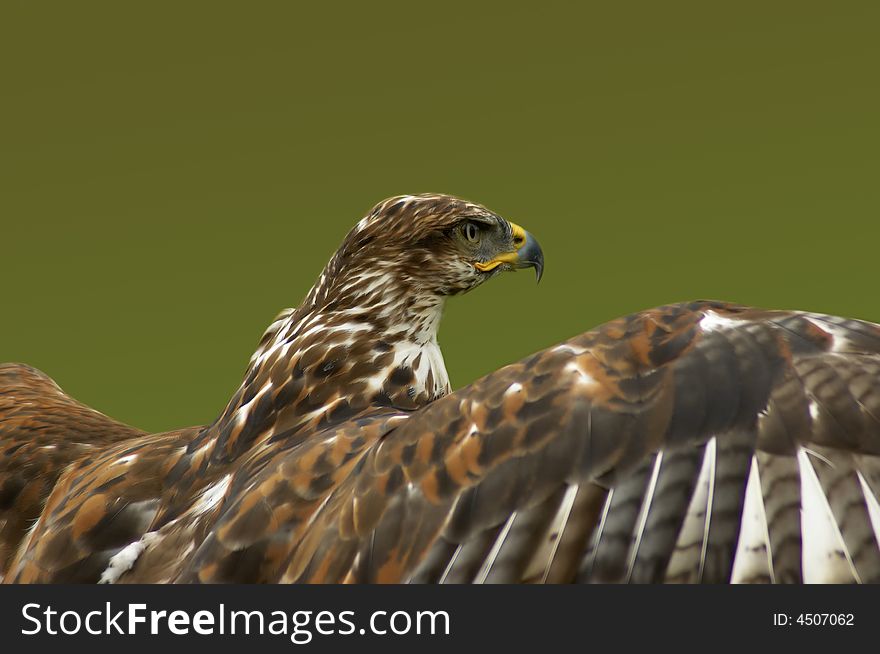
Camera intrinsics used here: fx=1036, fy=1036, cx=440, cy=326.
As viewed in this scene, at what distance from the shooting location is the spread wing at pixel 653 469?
2.16 meters

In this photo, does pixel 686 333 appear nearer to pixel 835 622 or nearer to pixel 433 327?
pixel 835 622

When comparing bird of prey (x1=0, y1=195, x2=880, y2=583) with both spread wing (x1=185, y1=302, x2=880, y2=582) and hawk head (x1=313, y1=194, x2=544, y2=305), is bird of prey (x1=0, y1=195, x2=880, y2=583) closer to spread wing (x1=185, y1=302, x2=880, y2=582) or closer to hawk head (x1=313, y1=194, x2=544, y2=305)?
spread wing (x1=185, y1=302, x2=880, y2=582)

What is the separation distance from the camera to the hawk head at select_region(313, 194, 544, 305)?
3.51 metres

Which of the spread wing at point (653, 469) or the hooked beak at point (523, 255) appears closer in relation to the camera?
the spread wing at point (653, 469)

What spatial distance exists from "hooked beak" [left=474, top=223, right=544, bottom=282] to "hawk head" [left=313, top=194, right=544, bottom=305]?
13 mm

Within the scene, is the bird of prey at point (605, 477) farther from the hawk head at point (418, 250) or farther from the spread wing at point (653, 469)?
the hawk head at point (418, 250)

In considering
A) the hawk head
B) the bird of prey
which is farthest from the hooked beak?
the bird of prey

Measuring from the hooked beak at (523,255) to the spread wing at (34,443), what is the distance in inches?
59.5

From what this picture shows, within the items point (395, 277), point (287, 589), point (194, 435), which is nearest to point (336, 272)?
point (395, 277)

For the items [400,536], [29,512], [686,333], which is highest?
[686,333]

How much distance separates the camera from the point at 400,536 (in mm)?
2299

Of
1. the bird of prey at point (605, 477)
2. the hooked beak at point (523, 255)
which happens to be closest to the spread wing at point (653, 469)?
the bird of prey at point (605, 477)

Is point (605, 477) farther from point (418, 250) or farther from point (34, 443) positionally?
point (34, 443)

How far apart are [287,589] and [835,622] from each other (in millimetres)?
1200
